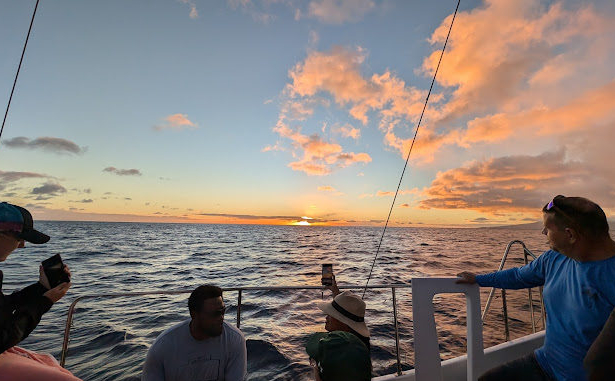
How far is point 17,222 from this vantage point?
152cm

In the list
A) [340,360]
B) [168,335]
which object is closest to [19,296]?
[168,335]

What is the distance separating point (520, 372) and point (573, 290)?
0.61 metres

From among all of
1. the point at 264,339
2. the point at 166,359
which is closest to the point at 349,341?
the point at 166,359

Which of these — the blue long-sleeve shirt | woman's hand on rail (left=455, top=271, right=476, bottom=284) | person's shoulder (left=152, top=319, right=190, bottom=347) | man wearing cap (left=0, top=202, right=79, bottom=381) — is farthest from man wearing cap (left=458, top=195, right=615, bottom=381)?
man wearing cap (left=0, top=202, right=79, bottom=381)

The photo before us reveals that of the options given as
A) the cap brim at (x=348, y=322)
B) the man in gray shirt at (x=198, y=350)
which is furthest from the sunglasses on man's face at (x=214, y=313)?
the cap brim at (x=348, y=322)

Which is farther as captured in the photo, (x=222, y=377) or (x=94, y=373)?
(x=94, y=373)

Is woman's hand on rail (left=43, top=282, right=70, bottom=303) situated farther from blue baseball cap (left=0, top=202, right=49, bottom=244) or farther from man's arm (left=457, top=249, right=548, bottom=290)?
man's arm (left=457, top=249, right=548, bottom=290)

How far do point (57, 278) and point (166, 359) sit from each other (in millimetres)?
1003

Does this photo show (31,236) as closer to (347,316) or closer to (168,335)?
(168,335)

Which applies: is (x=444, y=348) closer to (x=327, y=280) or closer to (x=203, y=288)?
(x=327, y=280)

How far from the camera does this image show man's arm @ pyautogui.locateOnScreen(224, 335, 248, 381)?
2330 millimetres

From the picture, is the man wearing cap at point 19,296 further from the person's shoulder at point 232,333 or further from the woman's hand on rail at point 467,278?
the woman's hand on rail at point 467,278

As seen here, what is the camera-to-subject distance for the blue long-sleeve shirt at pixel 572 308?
1.58 meters

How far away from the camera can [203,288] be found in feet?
7.70
